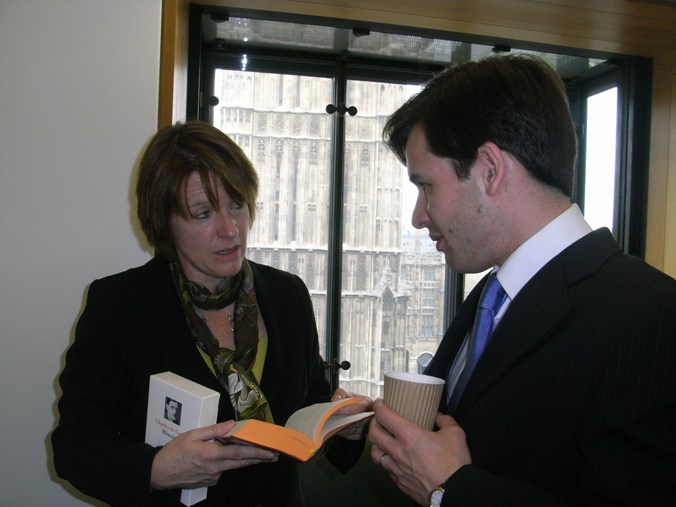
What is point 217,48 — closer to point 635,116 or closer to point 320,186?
point 320,186

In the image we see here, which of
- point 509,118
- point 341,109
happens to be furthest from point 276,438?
point 341,109

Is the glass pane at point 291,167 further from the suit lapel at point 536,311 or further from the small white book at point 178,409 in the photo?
the suit lapel at point 536,311

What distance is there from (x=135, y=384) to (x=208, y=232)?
38 centimetres

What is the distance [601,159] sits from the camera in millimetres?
2746

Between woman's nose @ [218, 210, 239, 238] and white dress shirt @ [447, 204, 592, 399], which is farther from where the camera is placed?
woman's nose @ [218, 210, 239, 238]

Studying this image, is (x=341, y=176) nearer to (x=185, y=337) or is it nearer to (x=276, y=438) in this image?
(x=185, y=337)

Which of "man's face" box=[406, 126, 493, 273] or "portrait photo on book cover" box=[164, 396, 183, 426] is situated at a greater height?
"man's face" box=[406, 126, 493, 273]

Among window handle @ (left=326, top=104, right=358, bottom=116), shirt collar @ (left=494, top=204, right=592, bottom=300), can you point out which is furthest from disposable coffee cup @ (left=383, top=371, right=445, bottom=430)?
window handle @ (left=326, top=104, right=358, bottom=116)

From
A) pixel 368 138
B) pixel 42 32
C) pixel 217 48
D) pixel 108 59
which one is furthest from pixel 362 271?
pixel 42 32

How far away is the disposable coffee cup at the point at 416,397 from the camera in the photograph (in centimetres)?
85

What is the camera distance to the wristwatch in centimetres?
78

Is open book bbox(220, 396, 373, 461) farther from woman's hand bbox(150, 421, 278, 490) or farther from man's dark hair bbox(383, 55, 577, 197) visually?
man's dark hair bbox(383, 55, 577, 197)

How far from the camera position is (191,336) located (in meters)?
1.21

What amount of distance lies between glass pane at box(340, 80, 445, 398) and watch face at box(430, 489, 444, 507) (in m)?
1.85
